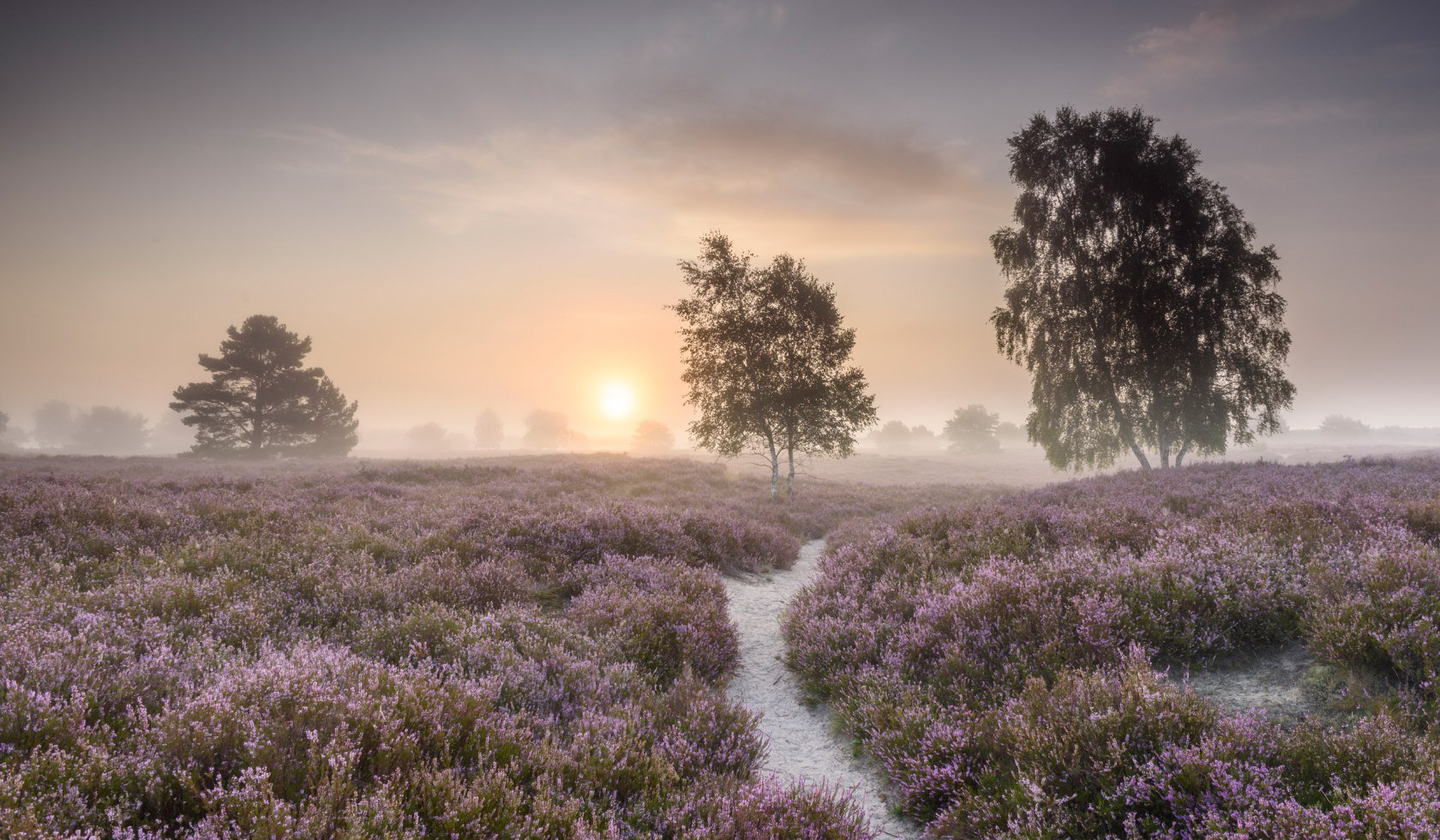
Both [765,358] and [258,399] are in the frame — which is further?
[258,399]

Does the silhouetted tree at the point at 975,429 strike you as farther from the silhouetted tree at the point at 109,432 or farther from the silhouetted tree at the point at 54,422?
the silhouetted tree at the point at 54,422

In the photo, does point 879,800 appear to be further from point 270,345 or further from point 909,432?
point 909,432

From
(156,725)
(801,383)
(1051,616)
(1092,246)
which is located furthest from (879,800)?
(1092,246)

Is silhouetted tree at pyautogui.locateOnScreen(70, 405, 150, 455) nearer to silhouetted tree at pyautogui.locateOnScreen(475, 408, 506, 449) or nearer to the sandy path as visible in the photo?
silhouetted tree at pyautogui.locateOnScreen(475, 408, 506, 449)

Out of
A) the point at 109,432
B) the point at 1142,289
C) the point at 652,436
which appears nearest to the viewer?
the point at 1142,289

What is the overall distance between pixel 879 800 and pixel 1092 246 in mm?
24113

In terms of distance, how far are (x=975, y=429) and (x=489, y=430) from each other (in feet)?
372

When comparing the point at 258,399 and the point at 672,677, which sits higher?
the point at 258,399

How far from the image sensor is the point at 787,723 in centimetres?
532

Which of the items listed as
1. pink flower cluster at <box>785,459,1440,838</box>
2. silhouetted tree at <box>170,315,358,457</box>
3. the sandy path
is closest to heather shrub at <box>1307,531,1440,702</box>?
pink flower cluster at <box>785,459,1440,838</box>

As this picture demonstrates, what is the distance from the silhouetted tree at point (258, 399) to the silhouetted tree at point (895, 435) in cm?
10984

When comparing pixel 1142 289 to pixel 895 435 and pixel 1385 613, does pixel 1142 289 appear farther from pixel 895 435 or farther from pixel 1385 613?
pixel 895 435

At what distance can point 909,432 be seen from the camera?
130m

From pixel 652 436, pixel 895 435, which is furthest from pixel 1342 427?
pixel 652 436
